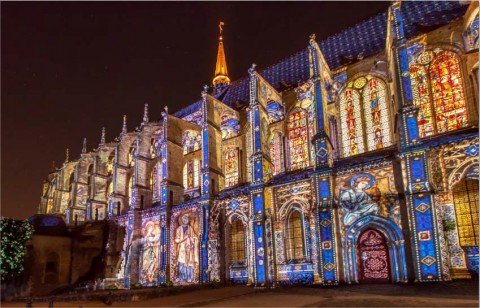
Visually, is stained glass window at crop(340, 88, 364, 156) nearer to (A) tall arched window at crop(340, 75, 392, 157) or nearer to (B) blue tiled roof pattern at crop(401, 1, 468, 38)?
(A) tall arched window at crop(340, 75, 392, 157)

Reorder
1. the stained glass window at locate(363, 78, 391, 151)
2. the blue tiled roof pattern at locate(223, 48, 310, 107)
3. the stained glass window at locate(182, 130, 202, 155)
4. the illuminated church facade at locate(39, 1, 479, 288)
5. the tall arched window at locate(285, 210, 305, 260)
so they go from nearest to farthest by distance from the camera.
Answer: the illuminated church facade at locate(39, 1, 479, 288), the tall arched window at locate(285, 210, 305, 260), the stained glass window at locate(363, 78, 391, 151), the blue tiled roof pattern at locate(223, 48, 310, 107), the stained glass window at locate(182, 130, 202, 155)

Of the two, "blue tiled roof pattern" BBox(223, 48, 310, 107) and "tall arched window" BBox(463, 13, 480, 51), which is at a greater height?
"blue tiled roof pattern" BBox(223, 48, 310, 107)

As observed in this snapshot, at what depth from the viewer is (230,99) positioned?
3130cm

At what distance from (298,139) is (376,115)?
5052 mm

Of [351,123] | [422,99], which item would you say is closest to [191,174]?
[351,123]

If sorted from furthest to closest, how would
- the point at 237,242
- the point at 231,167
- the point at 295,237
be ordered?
the point at 231,167
the point at 237,242
the point at 295,237

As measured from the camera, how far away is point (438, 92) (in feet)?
60.7

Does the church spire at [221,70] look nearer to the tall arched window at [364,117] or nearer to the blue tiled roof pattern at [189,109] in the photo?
the blue tiled roof pattern at [189,109]

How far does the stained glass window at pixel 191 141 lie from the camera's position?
30167mm

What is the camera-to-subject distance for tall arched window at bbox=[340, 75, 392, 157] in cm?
2019

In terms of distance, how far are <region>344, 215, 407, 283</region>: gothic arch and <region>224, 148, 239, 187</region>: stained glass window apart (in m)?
10.2

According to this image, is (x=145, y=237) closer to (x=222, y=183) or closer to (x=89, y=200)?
(x=222, y=183)

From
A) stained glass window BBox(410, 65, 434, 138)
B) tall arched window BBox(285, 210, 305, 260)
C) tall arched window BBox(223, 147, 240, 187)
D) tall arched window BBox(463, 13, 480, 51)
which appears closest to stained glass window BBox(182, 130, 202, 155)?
tall arched window BBox(223, 147, 240, 187)

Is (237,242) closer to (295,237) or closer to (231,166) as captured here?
(295,237)
